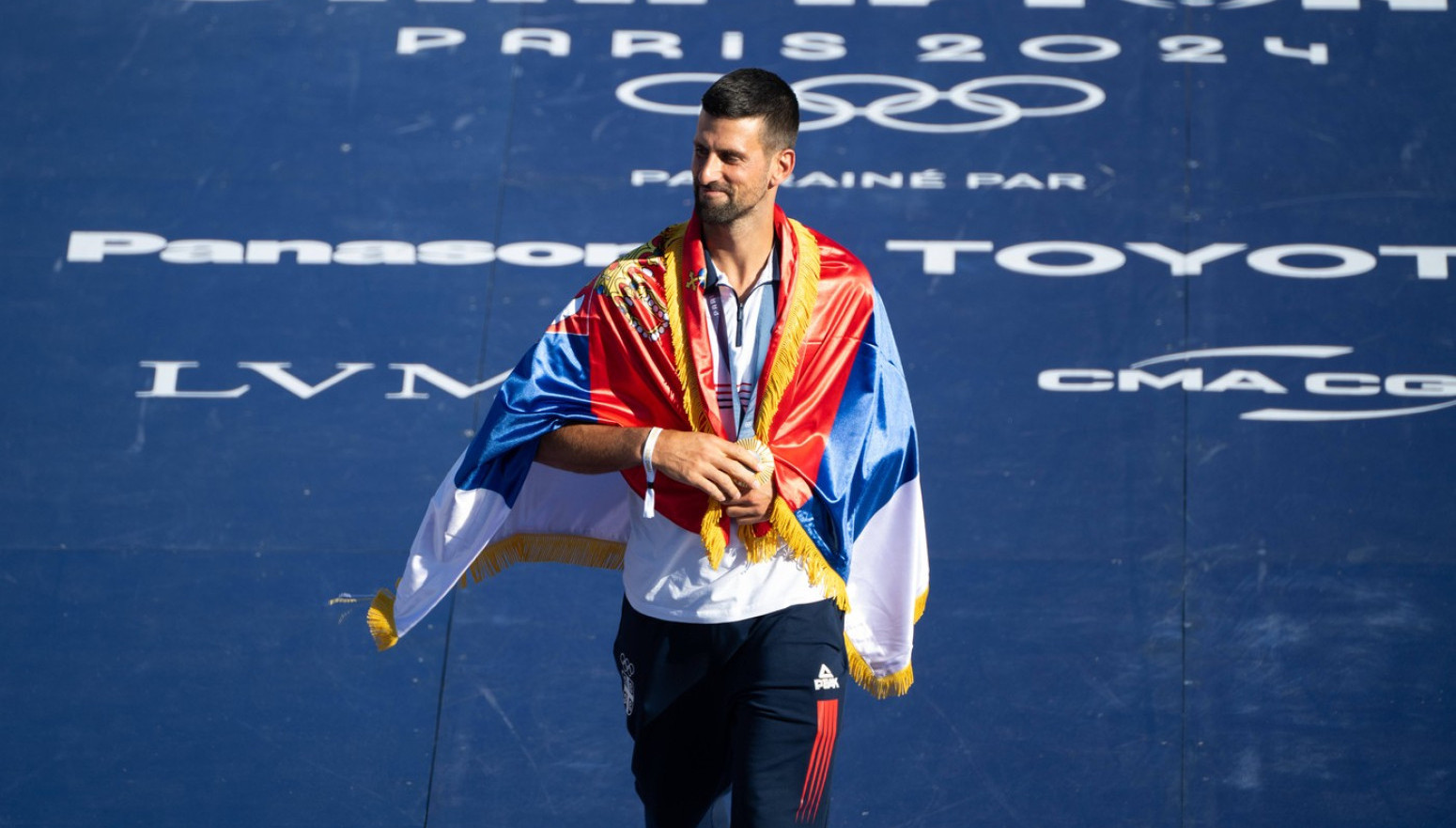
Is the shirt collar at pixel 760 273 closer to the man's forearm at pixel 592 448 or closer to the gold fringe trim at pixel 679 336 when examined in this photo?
the gold fringe trim at pixel 679 336

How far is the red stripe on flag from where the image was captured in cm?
285

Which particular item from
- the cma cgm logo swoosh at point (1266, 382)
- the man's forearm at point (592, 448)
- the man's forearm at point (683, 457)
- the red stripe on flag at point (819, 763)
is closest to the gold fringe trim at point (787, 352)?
the man's forearm at point (683, 457)

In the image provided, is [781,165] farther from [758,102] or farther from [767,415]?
[767,415]

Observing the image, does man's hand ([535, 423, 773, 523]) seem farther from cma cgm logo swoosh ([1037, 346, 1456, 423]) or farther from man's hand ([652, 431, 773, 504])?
cma cgm logo swoosh ([1037, 346, 1456, 423])

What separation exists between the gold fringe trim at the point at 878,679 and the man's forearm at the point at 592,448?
2.16ft

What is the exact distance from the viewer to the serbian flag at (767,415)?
114 inches

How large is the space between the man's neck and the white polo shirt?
0.02 meters

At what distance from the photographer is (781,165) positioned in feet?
9.56

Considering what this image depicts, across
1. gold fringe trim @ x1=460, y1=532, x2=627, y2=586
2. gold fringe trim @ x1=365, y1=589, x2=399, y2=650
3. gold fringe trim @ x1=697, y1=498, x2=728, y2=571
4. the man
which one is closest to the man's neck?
the man

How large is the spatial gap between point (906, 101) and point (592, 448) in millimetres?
3298

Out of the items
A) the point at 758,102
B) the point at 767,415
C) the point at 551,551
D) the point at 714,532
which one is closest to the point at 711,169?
the point at 758,102

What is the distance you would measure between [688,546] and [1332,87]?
388 centimetres

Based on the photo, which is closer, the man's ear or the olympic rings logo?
the man's ear

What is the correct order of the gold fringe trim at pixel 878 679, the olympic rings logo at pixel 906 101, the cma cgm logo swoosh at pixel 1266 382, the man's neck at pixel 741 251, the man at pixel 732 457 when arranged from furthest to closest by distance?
the olympic rings logo at pixel 906 101
the cma cgm logo swoosh at pixel 1266 382
the gold fringe trim at pixel 878 679
the man's neck at pixel 741 251
the man at pixel 732 457
